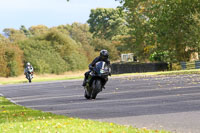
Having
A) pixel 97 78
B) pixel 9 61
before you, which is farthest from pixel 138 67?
pixel 97 78

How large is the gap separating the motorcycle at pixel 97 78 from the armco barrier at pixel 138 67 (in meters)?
43.3

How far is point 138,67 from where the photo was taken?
66.9m

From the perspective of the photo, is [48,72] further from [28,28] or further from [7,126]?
[28,28]

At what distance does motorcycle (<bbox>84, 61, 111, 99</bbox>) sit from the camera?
2108 cm

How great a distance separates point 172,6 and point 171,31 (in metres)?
3.06

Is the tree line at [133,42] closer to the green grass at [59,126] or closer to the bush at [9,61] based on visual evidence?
the bush at [9,61]

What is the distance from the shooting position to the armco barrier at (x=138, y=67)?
64.7 metres

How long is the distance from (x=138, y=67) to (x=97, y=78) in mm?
45670

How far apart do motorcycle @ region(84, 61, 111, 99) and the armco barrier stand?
142 feet

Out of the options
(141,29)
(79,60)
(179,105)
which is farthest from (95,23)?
(179,105)

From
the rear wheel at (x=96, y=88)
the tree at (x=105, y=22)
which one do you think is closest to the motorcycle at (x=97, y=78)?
the rear wheel at (x=96, y=88)

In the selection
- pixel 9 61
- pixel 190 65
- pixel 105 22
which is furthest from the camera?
pixel 105 22

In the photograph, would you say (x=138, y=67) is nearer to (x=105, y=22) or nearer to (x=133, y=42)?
(x=133, y=42)

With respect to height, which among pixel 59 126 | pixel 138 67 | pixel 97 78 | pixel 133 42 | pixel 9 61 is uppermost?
pixel 133 42
